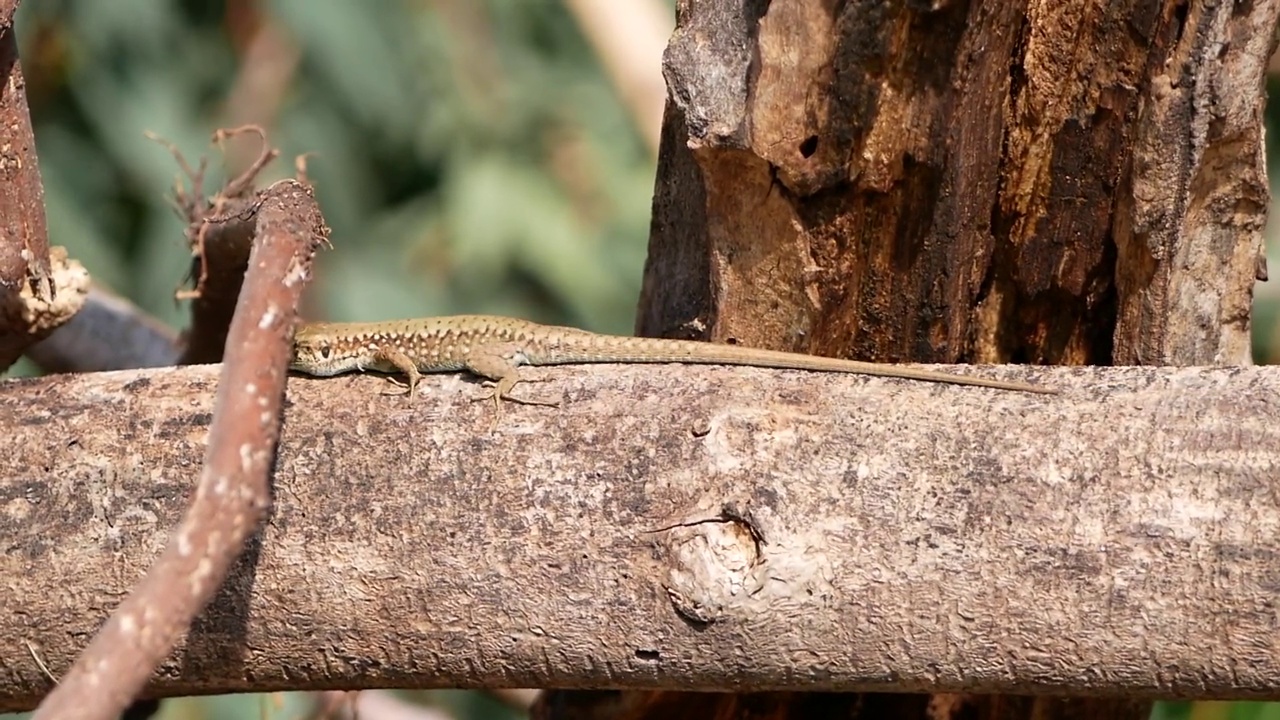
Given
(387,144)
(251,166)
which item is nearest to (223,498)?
(251,166)

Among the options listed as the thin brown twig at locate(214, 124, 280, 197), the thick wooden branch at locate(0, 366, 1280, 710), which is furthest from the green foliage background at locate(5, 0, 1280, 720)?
the thick wooden branch at locate(0, 366, 1280, 710)

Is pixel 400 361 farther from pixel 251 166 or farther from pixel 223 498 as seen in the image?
pixel 223 498

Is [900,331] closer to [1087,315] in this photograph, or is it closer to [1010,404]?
[1087,315]

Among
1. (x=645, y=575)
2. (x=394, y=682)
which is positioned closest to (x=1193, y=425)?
(x=645, y=575)

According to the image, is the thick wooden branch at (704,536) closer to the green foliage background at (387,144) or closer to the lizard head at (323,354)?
the lizard head at (323,354)

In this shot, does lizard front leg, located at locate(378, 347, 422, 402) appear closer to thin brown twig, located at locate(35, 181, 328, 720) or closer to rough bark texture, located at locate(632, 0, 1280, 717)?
rough bark texture, located at locate(632, 0, 1280, 717)

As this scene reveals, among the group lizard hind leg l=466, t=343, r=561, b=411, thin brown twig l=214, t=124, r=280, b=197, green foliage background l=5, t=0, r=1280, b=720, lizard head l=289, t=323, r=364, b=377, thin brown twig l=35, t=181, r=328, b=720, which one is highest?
green foliage background l=5, t=0, r=1280, b=720

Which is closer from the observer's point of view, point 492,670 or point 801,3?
point 492,670
